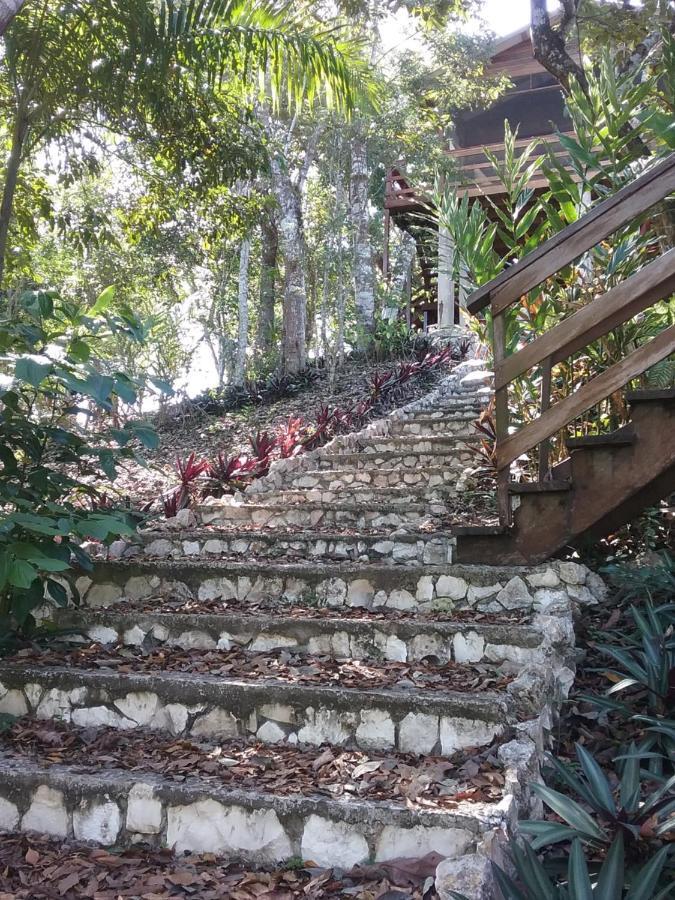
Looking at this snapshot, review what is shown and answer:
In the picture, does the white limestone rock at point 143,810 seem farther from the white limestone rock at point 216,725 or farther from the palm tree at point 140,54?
the palm tree at point 140,54

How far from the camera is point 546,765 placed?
7.95 ft

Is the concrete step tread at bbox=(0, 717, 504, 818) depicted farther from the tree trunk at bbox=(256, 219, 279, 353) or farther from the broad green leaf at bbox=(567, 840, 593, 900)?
the tree trunk at bbox=(256, 219, 279, 353)

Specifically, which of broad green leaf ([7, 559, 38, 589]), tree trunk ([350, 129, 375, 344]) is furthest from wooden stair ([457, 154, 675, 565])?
tree trunk ([350, 129, 375, 344])

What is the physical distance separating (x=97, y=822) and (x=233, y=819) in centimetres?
49

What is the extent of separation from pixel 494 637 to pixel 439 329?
10.3m

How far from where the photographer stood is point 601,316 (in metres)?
3.39

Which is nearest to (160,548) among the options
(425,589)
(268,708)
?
(425,589)

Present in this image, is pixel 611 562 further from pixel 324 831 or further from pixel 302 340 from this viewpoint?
pixel 302 340

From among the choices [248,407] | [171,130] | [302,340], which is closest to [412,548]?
[171,130]

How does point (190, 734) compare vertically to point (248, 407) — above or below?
below

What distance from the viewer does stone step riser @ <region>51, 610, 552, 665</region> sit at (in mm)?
3086

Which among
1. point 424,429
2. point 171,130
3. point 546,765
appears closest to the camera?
point 546,765

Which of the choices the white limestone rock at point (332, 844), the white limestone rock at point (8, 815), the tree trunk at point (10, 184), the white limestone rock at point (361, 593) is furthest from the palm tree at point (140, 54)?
the white limestone rock at point (332, 844)

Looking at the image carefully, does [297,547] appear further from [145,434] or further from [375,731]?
[375,731]
